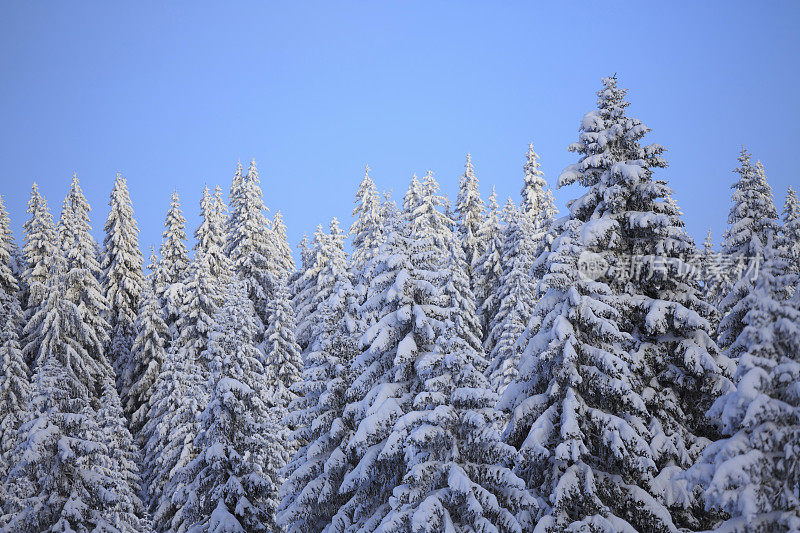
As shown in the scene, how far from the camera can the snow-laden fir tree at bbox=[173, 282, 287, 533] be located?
73.9 feet

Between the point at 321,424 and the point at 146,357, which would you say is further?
the point at 146,357

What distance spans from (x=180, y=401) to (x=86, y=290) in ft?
49.9

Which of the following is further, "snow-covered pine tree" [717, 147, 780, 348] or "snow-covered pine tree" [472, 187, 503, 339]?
"snow-covered pine tree" [472, 187, 503, 339]

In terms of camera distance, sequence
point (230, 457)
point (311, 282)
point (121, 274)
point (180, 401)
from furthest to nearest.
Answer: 1. point (121, 274)
2. point (311, 282)
3. point (180, 401)
4. point (230, 457)

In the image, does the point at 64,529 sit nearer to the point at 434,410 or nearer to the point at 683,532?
the point at 434,410

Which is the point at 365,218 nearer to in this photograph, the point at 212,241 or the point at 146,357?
the point at 212,241

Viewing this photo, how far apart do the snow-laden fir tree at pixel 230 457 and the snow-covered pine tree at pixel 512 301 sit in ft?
37.6

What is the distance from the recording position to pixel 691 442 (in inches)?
607

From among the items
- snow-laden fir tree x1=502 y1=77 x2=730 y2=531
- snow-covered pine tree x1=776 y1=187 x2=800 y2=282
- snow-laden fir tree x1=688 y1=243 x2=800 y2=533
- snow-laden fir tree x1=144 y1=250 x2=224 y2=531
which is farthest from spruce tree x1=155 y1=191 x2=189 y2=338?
snow-laden fir tree x1=688 y1=243 x2=800 y2=533

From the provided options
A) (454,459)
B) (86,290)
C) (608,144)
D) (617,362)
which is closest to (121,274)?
(86,290)

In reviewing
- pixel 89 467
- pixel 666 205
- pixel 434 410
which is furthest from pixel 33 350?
pixel 666 205

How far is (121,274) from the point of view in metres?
48.5

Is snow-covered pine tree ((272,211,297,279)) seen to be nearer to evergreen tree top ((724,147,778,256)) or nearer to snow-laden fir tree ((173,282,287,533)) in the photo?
snow-laden fir tree ((173,282,287,533))

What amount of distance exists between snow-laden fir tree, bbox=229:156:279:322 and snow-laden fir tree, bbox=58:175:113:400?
32.1 ft
